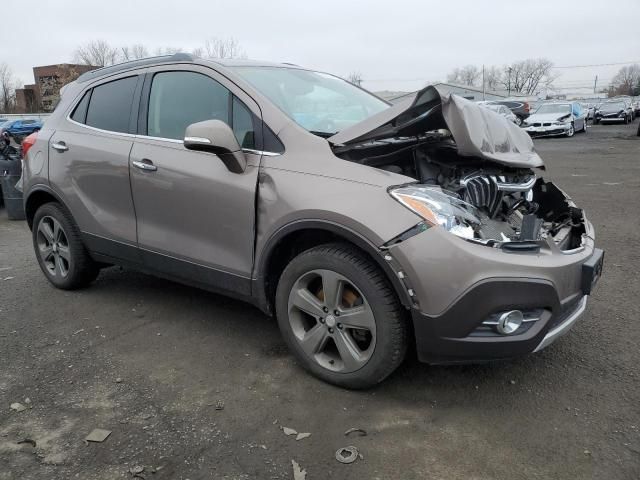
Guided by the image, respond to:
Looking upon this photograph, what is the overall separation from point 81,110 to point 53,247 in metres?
1.20

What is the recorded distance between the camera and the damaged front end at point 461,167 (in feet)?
8.78

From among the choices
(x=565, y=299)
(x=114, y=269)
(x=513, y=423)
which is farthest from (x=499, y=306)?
(x=114, y=269)

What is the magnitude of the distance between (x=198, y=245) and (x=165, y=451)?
132 cm

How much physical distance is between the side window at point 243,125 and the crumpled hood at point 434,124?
520mm

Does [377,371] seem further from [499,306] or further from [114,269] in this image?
[114,269]

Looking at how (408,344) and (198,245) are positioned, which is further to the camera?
(198,245)

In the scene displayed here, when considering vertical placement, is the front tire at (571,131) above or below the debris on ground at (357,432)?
below

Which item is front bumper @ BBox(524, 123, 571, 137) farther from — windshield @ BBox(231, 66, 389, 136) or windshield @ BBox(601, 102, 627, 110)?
windshield @ BBox(231, 66, 389, 136)

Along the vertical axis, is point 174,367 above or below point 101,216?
below

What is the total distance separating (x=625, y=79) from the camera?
10888 cm

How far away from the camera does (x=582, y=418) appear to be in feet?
8.82

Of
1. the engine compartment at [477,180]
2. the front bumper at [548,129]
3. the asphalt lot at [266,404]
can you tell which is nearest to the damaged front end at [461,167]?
the engine compartment at [477,180]

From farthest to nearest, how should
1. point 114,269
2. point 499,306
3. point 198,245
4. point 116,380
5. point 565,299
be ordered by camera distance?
1. point 114,269
2. point 198,245
3. point 116,380
4. point 565,299
5. point 499,306

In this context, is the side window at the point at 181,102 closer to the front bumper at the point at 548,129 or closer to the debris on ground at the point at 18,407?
the debris on ground at the point at 18,407
